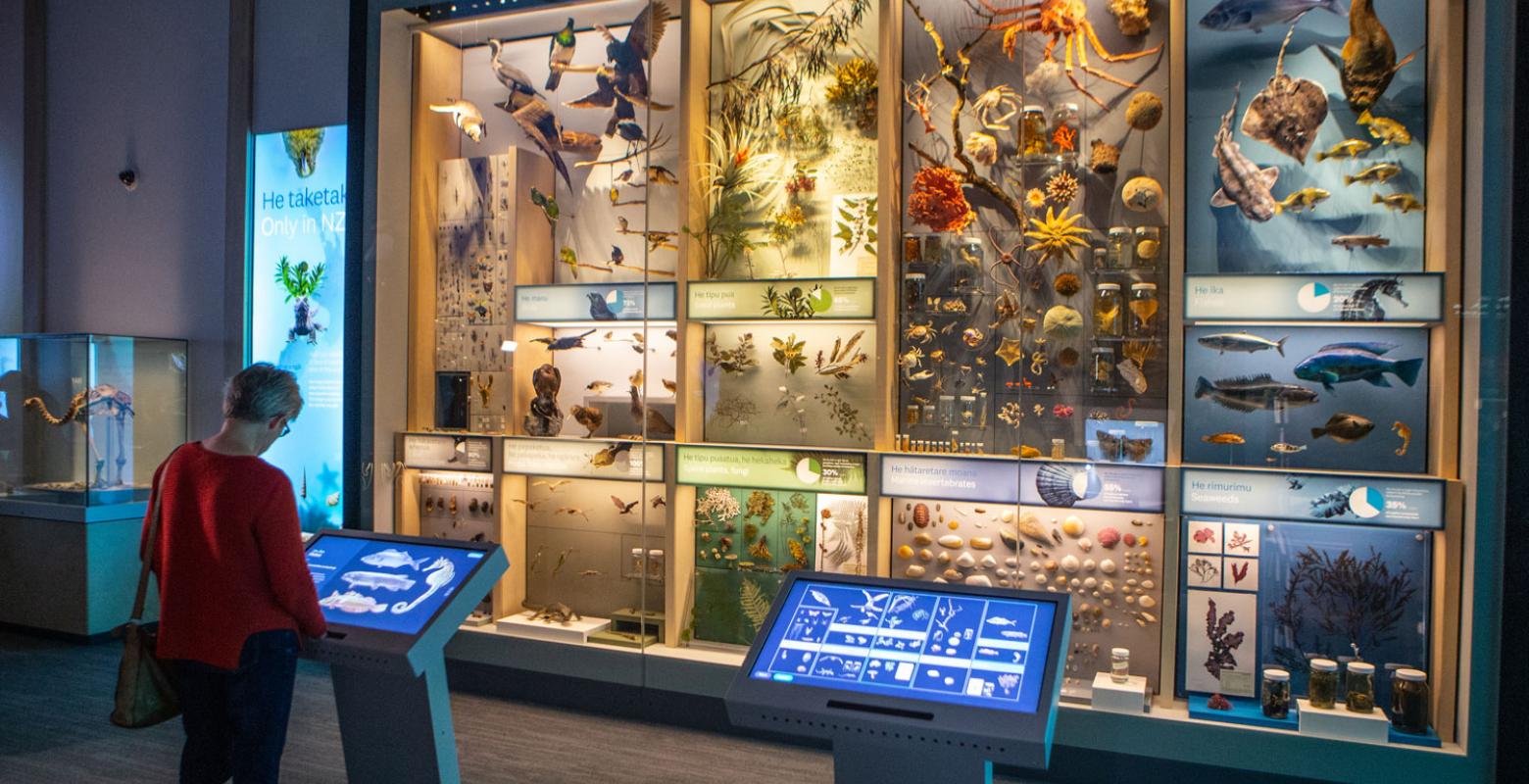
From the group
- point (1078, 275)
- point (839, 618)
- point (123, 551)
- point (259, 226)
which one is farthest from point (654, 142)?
point (123, 551)

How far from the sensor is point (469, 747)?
4598 millimetres

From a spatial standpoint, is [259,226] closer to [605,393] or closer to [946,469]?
[605,393]

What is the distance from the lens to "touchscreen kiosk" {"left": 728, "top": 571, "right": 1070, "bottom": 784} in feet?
7.25

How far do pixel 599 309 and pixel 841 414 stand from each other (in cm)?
141

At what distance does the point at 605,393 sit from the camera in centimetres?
554

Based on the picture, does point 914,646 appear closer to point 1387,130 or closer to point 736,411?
point 736,411

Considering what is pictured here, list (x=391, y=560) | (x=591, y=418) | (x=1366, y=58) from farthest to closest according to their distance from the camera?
(x=591, y=418), (x=1366, y=58), (x=391, y=560)

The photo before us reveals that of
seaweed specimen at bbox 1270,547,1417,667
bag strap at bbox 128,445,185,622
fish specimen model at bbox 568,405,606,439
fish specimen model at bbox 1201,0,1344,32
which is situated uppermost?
fish specimen model at bbox 1201,0,1344,32

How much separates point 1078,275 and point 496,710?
360cm

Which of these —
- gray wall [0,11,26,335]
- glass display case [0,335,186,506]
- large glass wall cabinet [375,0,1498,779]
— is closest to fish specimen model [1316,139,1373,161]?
large glass wall cabinet [375,0,1498,779]

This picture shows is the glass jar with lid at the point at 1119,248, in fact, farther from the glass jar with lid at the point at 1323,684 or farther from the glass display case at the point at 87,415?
the glass display case at the point at 87,415

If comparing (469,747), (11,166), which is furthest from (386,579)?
(11,166)

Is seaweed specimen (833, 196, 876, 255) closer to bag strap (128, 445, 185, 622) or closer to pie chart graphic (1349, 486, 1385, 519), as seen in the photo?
pie chart graphic (1349, 486, 1385, 519)

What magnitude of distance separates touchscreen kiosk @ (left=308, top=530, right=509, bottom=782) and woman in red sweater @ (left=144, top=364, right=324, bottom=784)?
165 mm
